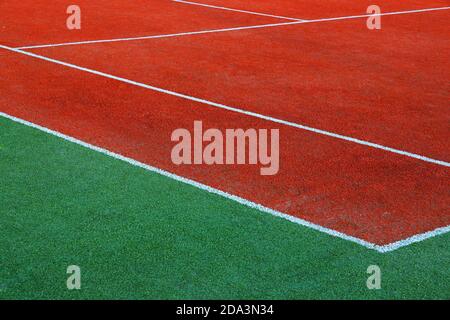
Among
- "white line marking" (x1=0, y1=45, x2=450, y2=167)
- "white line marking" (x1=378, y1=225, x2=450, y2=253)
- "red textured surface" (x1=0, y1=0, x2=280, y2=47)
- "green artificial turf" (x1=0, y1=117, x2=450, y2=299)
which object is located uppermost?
"red textured surface" (x1=0, y1=0, x2=280, y2=47)

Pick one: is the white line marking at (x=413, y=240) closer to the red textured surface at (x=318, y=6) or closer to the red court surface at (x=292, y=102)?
the red court surface at (x=292, y=102)

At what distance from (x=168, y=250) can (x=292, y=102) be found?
4.15 metres

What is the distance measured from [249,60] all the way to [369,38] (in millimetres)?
2997

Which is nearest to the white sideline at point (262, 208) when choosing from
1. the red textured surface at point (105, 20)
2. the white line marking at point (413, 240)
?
the white line marking at point (413, 240)

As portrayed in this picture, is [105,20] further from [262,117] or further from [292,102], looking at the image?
[262,117]

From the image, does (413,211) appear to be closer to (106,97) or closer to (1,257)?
(1,257)

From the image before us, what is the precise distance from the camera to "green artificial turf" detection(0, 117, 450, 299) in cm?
475

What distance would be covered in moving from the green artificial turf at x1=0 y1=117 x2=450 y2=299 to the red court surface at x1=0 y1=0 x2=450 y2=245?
388 mm

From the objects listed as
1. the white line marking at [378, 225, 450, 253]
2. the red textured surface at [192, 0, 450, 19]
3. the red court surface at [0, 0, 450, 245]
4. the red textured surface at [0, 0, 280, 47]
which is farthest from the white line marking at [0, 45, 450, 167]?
the red textured surface at [192, 0, 450, 19]

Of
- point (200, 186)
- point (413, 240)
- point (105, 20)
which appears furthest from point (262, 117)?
point (105, 20)

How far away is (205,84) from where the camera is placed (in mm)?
9703

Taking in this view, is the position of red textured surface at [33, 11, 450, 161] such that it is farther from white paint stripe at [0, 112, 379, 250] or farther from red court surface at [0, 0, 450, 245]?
white paint stripe at [0, 112, 379, 250]

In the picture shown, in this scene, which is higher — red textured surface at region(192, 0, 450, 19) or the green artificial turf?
red textured surface at region(192, 0, 450, 19)

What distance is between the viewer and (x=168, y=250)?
5219 millimetres
